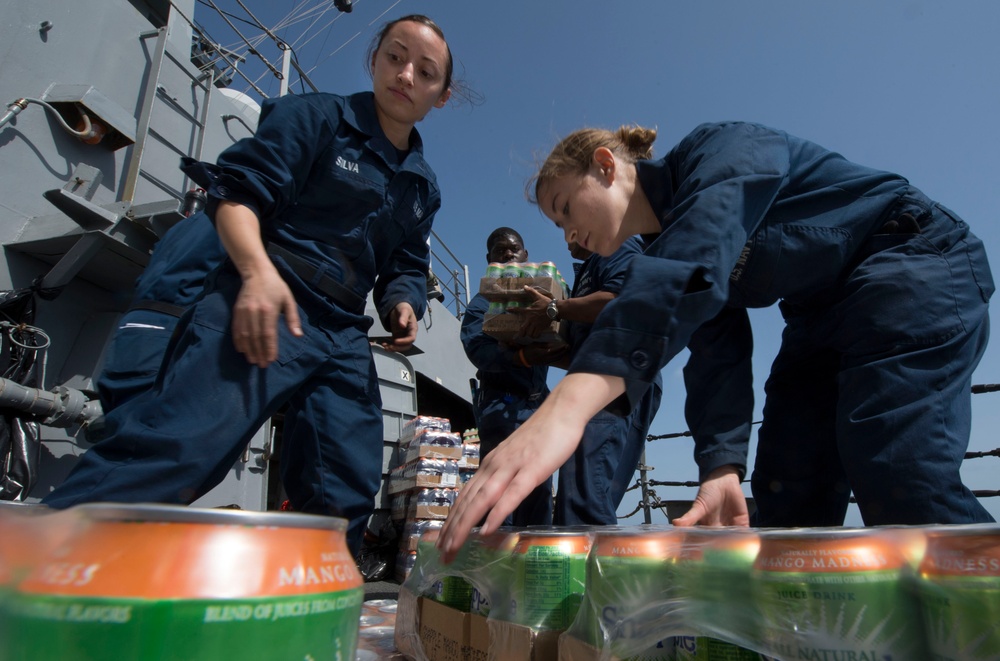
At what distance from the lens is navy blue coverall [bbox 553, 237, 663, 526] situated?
1.90 m

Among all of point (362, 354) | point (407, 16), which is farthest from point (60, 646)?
point (407, 16)

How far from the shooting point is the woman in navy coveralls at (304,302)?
111cm

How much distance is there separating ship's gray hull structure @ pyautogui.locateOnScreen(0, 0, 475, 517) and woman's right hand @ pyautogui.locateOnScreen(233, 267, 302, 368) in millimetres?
2444

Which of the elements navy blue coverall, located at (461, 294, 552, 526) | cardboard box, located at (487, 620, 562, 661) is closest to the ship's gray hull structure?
navy blue coverall, located at (461, 294, 552, 526)

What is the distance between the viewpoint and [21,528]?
37cm

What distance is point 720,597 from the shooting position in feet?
1.82

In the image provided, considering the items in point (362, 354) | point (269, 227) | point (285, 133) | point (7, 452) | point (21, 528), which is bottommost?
point (7, 452)

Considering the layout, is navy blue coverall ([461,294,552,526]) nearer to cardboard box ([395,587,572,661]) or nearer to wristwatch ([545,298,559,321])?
wristwatch ([545,298,559,321])

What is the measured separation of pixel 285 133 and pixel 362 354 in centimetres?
59

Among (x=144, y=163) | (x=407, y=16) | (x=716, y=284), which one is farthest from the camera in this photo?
(x=144, y=163)

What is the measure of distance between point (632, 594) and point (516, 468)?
190mm

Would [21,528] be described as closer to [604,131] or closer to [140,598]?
[140,598]

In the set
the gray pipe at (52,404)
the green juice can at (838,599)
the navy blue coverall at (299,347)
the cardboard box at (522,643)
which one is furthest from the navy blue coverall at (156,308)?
the green juice can at (838,599)

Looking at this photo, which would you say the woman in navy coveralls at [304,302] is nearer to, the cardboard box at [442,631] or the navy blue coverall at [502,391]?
the cardboard box at [442,631]
